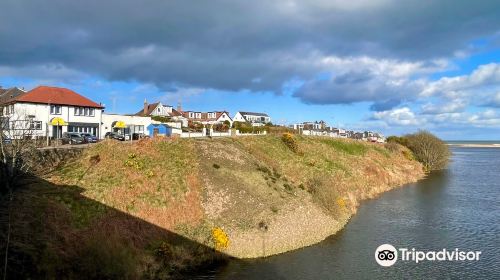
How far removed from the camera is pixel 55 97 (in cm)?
8275

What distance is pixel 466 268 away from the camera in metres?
32.1

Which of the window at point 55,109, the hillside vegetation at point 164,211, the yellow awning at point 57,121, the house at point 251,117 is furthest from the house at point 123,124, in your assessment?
the house at point 251,117

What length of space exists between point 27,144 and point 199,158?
19174 mm

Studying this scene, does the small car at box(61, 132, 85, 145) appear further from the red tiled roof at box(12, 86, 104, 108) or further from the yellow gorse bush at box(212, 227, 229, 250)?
the yellow gorse bush at box(212, 227, 229, 250)

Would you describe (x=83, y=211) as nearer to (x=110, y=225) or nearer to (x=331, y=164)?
(x=110, y=225)

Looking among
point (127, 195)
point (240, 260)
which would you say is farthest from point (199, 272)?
point (127, 195)

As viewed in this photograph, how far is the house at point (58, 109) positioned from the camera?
7775cm

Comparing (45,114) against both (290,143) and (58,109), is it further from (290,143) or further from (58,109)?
(290,143)

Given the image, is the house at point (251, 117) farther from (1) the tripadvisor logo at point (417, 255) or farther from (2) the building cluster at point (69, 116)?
(1) the tripadvisor logo at point (417, 255)

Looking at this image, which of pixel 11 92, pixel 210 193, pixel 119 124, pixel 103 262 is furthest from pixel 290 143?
pixel 11 92

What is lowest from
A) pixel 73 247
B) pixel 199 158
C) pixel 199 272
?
pixel 199 272

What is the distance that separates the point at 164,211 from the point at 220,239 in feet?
19.1

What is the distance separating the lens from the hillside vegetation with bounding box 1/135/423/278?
29109 millimetres

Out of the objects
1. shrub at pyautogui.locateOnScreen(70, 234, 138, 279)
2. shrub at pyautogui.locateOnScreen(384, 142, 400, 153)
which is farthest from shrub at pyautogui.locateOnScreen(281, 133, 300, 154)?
shrub at pyautogui.locateOnScreen(384, 142, 400, 153)
